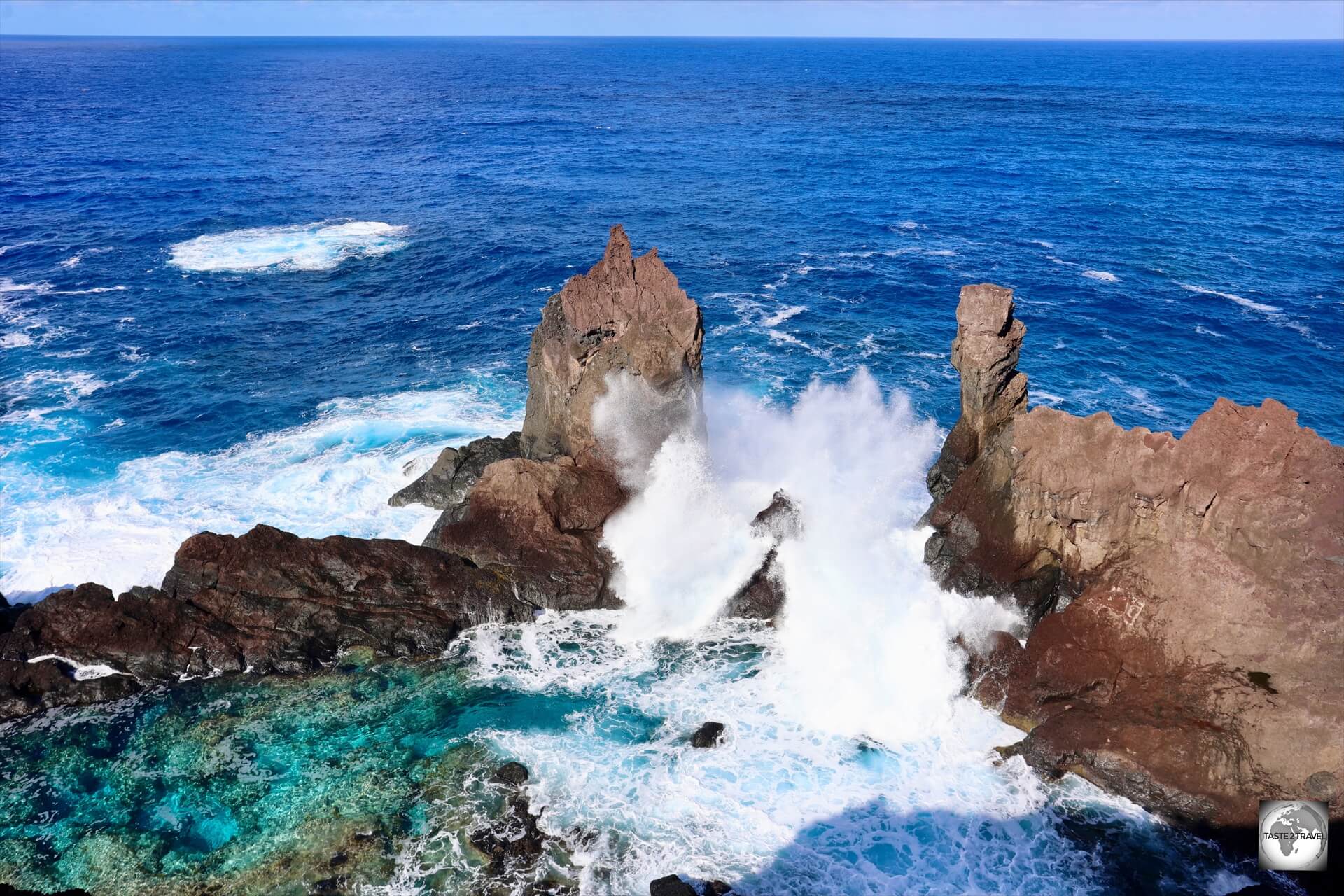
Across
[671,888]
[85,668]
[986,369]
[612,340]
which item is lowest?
[671,888]

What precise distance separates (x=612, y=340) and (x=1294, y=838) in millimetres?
28157

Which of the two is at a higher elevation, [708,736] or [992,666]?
[992,666]

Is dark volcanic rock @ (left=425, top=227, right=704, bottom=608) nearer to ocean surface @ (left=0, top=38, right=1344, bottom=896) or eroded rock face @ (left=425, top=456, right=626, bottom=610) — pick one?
eroded rock face @ (left=425, top=456, right=626, bottom=610)

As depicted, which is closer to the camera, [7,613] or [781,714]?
[781,714]

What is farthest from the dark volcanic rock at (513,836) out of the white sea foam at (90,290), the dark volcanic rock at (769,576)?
the white sea foam at (90,290)

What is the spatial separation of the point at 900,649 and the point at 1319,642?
485 inches

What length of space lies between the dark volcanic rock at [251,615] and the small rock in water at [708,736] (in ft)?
29.3

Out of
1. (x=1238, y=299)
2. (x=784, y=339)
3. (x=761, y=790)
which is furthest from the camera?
(x=1238, y=299)

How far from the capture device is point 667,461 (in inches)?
1474

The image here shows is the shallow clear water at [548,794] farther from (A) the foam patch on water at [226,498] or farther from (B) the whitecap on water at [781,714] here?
(A) the foam patch on water at [226,498]

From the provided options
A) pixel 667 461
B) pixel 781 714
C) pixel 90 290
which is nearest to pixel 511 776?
pixel 781 714

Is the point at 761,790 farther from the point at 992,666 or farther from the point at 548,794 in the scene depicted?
the point at 992,666

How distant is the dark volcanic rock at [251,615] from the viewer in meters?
30.6

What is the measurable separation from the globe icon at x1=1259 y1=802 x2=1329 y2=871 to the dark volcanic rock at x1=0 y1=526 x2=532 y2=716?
24593mm
